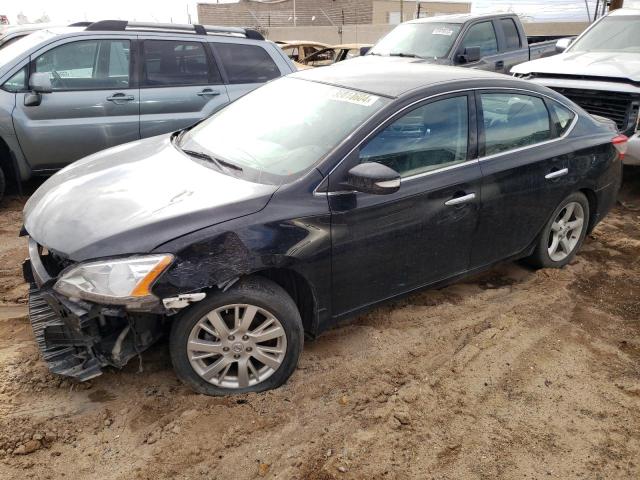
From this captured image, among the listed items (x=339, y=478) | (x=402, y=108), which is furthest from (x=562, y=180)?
(x=339, y=478)

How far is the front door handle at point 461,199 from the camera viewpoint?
3473 millimetres

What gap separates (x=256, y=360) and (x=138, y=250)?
899 millimetres

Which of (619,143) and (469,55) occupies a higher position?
(469,55)

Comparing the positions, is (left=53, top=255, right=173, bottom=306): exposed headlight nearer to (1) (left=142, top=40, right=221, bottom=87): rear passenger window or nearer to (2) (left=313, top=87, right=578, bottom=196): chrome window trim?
(2) (left=313, top=87, right=578, bottom=196): chrome window trim

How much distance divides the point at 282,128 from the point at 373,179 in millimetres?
902

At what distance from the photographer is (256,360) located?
9.97 feet

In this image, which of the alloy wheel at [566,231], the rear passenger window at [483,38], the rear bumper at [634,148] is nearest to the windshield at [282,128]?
the alloy wheel at [566,231]

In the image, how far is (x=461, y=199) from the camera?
352 cm

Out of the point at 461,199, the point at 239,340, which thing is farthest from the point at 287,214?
the point at 461,199

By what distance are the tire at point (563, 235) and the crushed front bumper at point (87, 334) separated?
3008mm

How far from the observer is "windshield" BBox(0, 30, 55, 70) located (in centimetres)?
554

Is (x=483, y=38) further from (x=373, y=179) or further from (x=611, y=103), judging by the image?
(x=373, y=179)

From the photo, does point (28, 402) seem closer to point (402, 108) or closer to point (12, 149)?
point (402, 108)

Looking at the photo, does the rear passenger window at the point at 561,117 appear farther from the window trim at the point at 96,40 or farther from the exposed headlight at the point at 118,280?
the window trim at the point at 96,40
